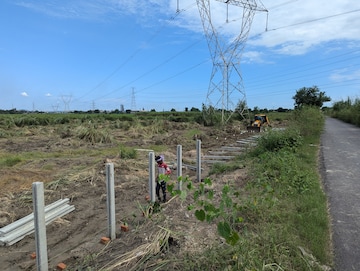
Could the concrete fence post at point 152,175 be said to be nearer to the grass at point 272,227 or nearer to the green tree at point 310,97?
the grass at point 272,227

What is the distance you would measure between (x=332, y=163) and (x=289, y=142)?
2.12m

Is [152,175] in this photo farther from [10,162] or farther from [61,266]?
[10,162]

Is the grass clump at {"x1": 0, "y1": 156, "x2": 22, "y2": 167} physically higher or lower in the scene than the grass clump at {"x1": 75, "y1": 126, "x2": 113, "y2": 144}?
lower

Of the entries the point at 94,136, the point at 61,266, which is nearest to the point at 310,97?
the point at 94,136

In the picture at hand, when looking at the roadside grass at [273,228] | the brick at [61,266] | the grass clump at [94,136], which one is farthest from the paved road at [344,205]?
the grass clump at [94,136]

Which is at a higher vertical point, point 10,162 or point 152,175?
point 152,175

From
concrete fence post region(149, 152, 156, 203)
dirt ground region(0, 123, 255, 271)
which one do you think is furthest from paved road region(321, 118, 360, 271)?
concrete fence post region(149, 152, 156, 203)

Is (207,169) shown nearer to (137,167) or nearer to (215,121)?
(137,167)

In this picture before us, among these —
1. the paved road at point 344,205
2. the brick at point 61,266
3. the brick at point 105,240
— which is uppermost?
the paved road at point 344,205

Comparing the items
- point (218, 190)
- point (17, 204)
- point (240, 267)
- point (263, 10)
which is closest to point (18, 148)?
point (17, 204)

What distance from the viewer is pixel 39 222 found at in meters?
3.32

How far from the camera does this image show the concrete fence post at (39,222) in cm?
325

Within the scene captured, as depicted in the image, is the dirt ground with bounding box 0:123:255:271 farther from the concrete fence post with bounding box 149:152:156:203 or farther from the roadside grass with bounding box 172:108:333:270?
the roadside grass with bounding box 172:108:333:270

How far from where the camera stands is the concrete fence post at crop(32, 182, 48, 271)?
3.25 meters
